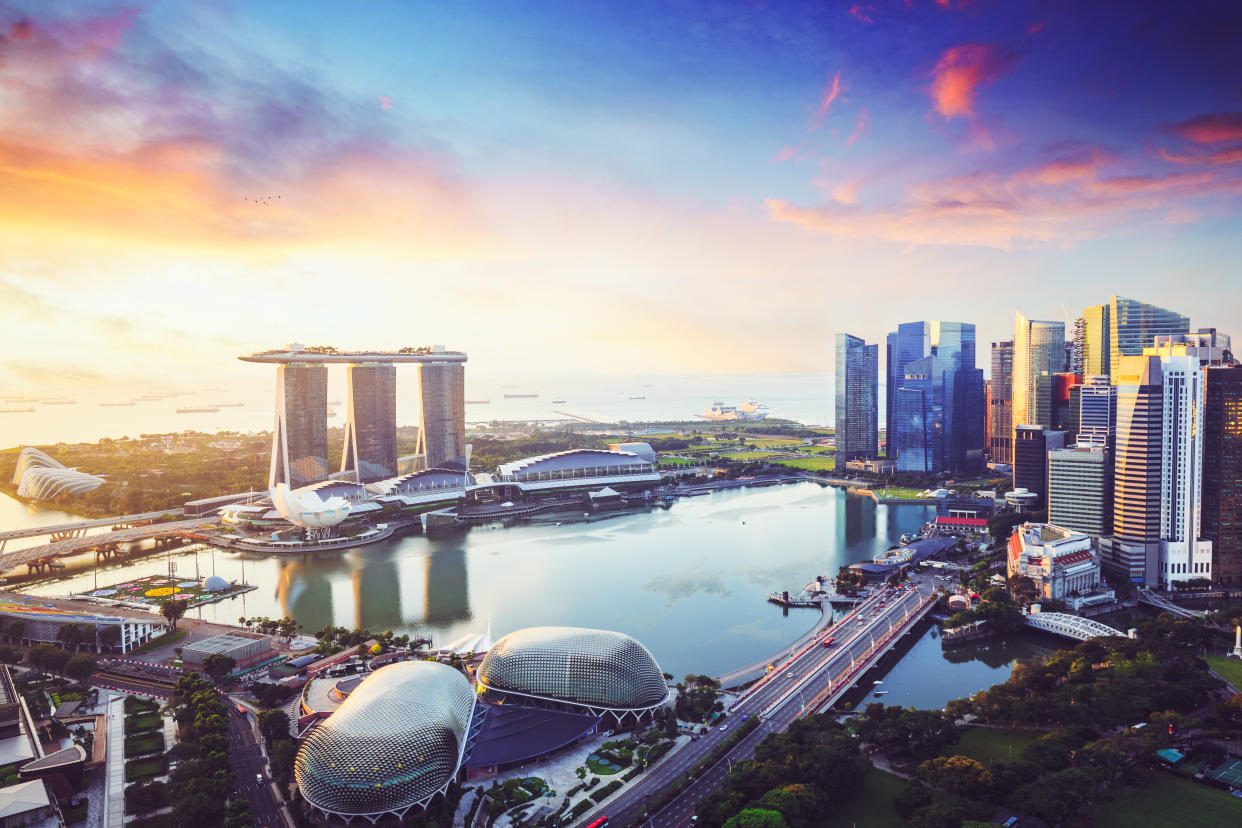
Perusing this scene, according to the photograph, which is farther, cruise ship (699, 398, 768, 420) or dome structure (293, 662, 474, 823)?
cruise ship (699, 398, 768, 420)

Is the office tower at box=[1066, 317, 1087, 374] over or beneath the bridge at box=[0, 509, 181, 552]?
over

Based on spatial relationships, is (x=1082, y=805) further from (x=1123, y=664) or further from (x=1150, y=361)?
(x=1150, y=361)

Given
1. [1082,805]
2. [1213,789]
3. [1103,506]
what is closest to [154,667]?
[1082,805]

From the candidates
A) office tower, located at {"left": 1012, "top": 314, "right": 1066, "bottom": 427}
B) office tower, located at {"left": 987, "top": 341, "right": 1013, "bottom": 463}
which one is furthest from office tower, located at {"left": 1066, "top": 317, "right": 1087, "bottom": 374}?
office tower, located at {"left": 987, "top": 341, "right": 1013, "bottom": 463}

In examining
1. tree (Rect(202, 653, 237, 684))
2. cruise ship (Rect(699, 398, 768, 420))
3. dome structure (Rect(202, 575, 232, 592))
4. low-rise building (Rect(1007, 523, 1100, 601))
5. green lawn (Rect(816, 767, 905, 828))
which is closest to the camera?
green lawn (Rect(816, 767, 905, 828))

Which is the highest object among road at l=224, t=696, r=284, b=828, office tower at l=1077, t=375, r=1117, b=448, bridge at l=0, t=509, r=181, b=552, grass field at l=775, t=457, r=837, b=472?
office tower at l=1077, t=375, r=1117, b=448

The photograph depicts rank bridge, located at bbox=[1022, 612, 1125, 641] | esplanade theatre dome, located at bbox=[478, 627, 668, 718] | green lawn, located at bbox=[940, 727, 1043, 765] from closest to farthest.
A: green lawn, located at bbox=[940, 727, 1043, 765], esplanade theatre dome, located at bbox=[478, 627, 668, 718], bridge, located at bbox=[1022, 612, 1125, 641]

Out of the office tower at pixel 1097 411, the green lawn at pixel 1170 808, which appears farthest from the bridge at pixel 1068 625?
the office tower at pixel 1097 411

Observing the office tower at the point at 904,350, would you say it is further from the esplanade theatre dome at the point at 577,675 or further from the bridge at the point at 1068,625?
the esplanade theatre dome at the point at 577,675

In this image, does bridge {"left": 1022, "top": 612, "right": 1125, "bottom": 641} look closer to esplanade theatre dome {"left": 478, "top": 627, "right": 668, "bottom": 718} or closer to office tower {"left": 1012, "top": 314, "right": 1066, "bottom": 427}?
esplanade theatre dome {"left": 478, "top": 627, "right": 668, "bottom": 718}
